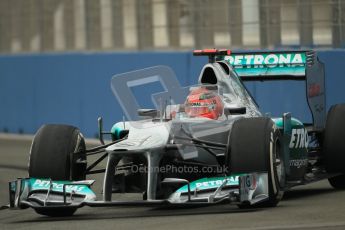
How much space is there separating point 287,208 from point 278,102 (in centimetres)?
811

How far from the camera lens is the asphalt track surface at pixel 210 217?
33.6ft

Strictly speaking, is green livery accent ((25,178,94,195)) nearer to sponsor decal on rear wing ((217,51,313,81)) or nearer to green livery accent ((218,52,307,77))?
sponsor decal on rear wing ((217,51,313,81))

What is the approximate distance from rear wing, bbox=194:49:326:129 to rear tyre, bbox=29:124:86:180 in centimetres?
246

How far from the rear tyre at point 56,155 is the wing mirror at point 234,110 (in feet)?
5.21

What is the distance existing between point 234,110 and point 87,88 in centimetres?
1138

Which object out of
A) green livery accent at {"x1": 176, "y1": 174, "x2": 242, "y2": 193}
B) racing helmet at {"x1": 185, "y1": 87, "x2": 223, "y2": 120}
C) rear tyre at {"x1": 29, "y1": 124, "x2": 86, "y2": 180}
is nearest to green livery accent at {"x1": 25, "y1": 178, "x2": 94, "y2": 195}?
rear tyre at {"x1": 29, "y1": 124, "x2": 86, "y2": 180}

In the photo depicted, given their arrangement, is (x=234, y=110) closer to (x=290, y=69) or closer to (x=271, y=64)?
(x=290, y=69)

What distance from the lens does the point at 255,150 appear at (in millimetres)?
11250

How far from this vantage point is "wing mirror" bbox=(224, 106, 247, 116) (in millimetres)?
12203

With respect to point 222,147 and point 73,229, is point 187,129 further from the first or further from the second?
point 73,229

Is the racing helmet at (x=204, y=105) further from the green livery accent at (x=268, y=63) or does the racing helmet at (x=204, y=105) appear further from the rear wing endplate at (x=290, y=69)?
the green livery accent at (x=268, y=63)

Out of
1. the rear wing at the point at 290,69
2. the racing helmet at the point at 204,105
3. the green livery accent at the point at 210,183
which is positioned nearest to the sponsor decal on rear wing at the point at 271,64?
the rear wing at the point at 290,69

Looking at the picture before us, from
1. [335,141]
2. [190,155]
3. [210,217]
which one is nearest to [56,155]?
[190,155]

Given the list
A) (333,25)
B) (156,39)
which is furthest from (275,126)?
(156,39)
